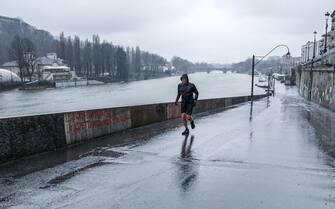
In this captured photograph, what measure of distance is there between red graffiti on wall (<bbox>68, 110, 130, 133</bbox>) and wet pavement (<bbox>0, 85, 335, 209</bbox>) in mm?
658

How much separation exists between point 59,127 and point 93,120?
5.69 feet

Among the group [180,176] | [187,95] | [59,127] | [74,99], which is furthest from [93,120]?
[74,99]

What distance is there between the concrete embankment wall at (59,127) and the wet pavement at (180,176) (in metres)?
0.41

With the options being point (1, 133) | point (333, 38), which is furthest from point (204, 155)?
point (333, 38)

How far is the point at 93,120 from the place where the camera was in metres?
11.9

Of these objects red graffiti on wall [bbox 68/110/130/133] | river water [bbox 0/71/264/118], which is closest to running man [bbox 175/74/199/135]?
red graffiti on wall [bbox 68/110/130/133]

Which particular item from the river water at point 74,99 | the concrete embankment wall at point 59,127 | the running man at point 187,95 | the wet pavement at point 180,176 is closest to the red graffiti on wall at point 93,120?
the concrete embankment wall at point 59,127

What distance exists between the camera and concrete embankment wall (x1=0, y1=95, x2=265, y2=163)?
8734mm

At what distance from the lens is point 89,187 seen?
6.73 metres

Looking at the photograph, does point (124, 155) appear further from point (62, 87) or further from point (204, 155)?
point (62, 87)

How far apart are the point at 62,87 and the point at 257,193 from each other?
109 meters

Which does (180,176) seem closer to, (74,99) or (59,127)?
(59,127)

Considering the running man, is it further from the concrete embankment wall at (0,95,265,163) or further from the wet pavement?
the concrete embankment wall at (0,95,265,163)

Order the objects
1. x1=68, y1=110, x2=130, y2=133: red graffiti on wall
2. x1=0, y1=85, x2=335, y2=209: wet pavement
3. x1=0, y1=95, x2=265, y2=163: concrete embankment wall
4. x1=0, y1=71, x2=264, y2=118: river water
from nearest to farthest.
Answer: x1=0, y1=85, x2=335, y2=209: wet pavement
x1=0, y1=95, x2=265, y2=163: concrete embankment wall
x1=68, y1=110, x2=130, y2=133: red graffiti on wall
x1=0, y1=71, x2=264, y2=118: river water
